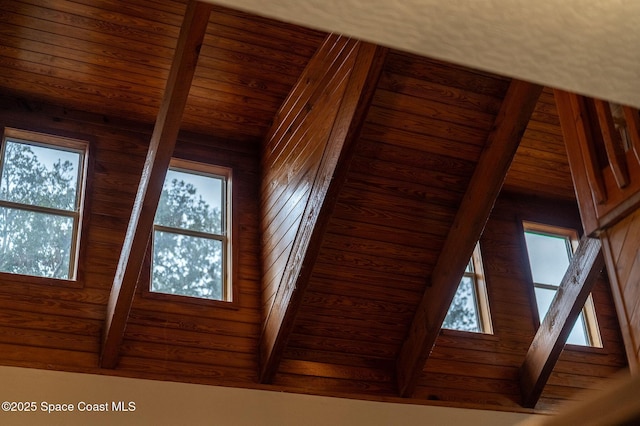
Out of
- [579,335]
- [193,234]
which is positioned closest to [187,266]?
[193,234]

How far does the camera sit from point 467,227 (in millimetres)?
4418

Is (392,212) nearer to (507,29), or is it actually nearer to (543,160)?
(543,160)

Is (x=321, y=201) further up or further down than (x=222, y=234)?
further down

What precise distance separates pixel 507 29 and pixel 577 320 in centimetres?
463

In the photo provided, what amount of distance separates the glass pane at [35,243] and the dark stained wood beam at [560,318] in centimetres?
299

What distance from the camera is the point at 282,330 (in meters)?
4.32

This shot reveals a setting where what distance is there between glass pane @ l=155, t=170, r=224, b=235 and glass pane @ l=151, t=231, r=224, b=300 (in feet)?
0.33

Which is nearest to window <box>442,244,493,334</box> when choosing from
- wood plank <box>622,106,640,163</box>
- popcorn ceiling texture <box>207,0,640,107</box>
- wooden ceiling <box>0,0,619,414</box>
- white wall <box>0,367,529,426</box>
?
wooden ceiling <box>0,0,619,414</box>

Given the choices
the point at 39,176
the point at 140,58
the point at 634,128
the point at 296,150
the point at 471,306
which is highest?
the point at 140,58

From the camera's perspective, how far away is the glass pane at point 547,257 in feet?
18.8

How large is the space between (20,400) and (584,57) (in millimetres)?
3420

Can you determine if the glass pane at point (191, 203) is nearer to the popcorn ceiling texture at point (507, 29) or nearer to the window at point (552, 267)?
the window at point (552, 267)

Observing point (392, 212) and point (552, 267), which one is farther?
point (552, 267)

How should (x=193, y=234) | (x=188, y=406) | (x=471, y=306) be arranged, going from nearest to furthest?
(x=188, y=406), (x=193, y=234), (x=471, y=306)
